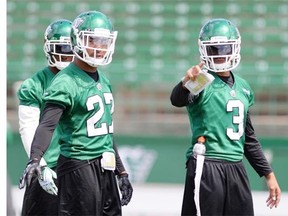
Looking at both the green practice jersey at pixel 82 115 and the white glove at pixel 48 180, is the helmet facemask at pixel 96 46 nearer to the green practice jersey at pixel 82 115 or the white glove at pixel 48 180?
the green practice jersey at pixel 82 115

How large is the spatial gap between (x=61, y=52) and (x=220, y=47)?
1116 millimetres

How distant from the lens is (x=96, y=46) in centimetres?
505

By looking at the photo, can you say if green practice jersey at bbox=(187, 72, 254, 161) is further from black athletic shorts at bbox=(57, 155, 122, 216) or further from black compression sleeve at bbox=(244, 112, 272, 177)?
black athletic shorts at bbox=(57, 155, 122, 216)

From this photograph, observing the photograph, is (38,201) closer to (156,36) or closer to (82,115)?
(82,115)

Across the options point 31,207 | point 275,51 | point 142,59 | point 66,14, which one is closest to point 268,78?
point 275,51

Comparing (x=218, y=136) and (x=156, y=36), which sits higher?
(x=218, y=136)

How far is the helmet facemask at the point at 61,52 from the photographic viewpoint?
5855mm

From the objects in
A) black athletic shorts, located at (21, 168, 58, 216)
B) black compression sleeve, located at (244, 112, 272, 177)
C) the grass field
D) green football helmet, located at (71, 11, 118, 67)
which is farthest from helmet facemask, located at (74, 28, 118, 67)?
the grass field

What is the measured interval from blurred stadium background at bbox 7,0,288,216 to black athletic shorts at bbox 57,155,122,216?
5012mm

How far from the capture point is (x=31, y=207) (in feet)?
19.3

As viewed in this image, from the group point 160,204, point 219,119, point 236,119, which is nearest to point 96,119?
point 219,119

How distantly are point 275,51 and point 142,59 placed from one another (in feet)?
6.18

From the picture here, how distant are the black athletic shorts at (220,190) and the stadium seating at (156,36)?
684cm

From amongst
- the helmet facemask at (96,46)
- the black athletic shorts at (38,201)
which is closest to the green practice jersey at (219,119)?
the helmet facemask at (96,46)
